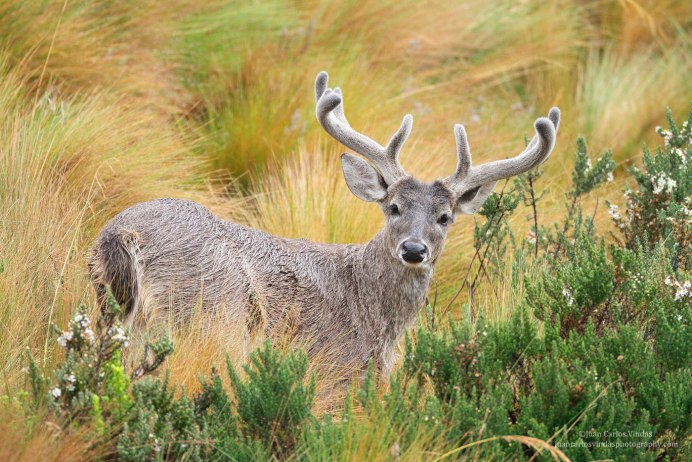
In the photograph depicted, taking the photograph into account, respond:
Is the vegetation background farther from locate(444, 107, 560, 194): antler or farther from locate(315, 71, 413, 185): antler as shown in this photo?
locate(315, 71, 413, 185): antler

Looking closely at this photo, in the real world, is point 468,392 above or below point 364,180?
below

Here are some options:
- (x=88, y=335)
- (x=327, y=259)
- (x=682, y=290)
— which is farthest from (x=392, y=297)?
(x=88, y=335)

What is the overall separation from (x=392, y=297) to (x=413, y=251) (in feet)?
1.56

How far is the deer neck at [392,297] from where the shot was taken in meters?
5.70

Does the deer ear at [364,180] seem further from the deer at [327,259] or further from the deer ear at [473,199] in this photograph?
the deer ear at [473,199]

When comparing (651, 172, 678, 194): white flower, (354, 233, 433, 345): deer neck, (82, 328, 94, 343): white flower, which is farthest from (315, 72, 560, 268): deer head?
(82, 328, 94, 343): white flower

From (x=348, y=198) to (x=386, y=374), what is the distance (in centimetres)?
173

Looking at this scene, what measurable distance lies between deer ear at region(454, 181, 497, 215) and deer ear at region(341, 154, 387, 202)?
41 centimetres

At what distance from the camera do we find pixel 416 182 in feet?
18.5

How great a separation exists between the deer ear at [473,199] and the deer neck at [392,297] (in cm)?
37

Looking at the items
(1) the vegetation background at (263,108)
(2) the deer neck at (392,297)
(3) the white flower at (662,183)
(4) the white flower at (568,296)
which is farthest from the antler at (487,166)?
(4) the white flower at (568,296)

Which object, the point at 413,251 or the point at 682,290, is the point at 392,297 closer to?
the point at 413,251

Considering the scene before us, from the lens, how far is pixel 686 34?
1168 cm

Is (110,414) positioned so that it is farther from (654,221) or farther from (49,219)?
(654,221)
